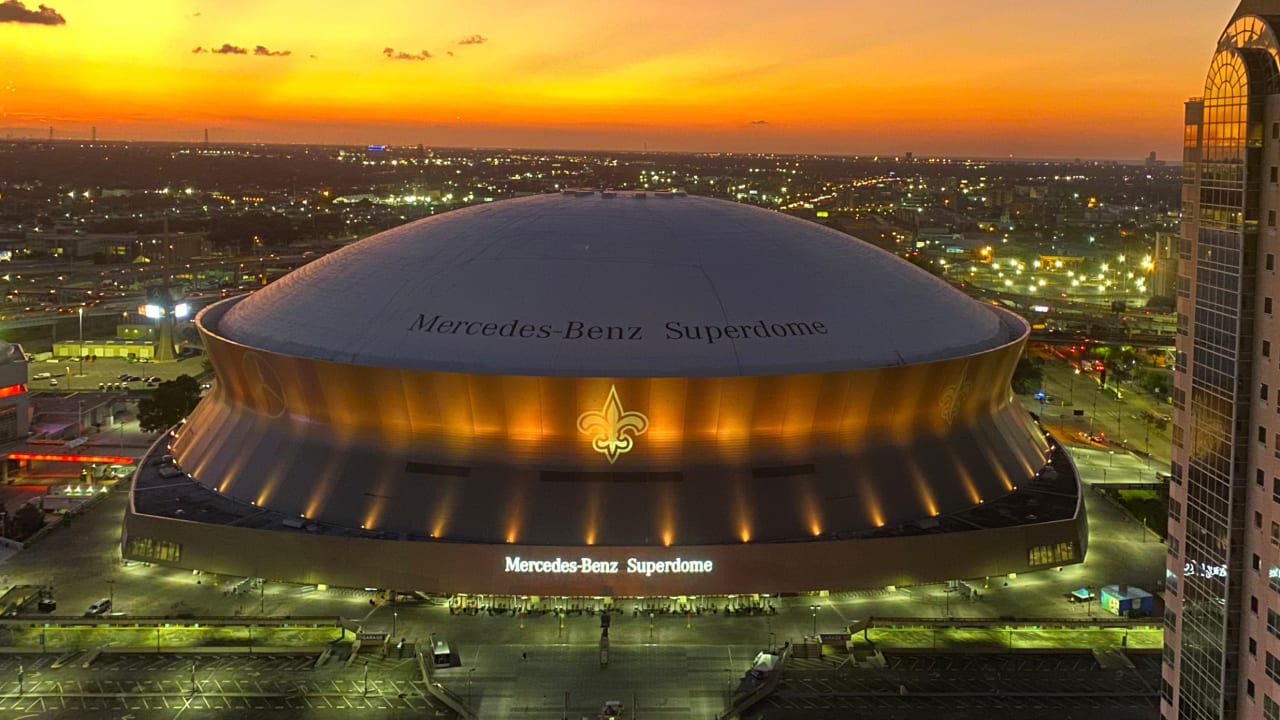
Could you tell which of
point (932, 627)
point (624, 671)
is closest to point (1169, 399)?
point (932, 627)

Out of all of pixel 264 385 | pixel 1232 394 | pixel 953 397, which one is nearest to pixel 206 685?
pixel 264 385

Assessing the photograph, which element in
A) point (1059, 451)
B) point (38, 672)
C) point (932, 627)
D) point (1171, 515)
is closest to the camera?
point (1171, 515)

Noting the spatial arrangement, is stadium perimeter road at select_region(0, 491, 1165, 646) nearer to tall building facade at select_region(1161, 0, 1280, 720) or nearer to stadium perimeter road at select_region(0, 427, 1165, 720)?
stadium perimeter road at select_region(0, 427, 1165, 720)

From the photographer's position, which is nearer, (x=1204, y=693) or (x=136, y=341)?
(x=1204, y=693)

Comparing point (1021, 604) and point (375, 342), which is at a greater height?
point (375, 342)

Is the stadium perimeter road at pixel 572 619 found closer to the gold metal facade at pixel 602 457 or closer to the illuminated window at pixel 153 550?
the illuminated window at pixel 153 550

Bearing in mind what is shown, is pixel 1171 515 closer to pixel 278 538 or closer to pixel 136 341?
pixel 278 538

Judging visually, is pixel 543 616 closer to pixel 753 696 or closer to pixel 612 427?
pixel 612 427

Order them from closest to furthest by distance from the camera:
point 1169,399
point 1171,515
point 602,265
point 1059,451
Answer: point 1171,515 → point 602,265 → point 1059,451 → point 1169,399
